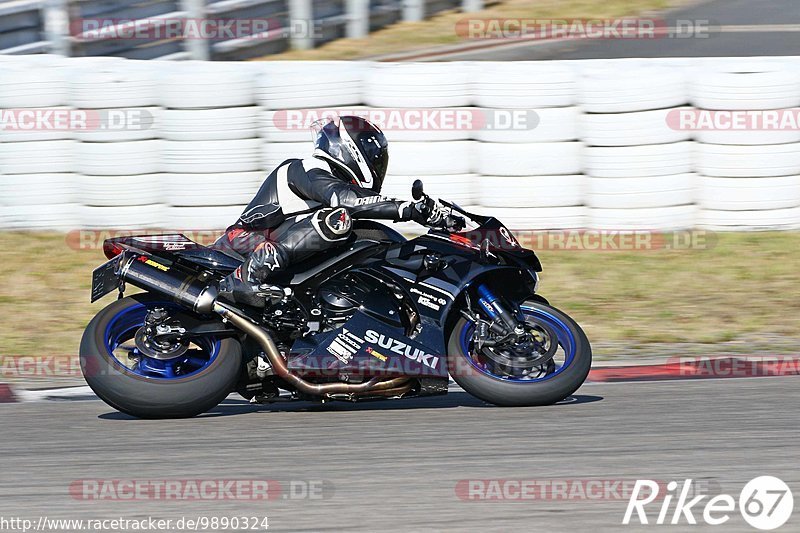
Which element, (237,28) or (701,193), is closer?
(701,193)

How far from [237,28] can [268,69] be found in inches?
229

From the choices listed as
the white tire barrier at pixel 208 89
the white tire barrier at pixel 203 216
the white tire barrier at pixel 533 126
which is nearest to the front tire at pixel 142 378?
the white tire barrier at pixel 203 216

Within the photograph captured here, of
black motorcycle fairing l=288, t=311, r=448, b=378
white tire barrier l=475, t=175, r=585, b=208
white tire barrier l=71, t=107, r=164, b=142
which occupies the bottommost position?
black motorcycle fairing l=288, t=311, r=448, b=378

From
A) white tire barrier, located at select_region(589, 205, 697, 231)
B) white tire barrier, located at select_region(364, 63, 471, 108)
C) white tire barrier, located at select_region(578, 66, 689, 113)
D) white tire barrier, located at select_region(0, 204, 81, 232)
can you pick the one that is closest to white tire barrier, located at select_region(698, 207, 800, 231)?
white tire barrier, located at select_region(589, 205, 697, 231)

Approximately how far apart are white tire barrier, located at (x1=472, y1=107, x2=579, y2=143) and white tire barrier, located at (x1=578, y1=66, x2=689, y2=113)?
0.18 m

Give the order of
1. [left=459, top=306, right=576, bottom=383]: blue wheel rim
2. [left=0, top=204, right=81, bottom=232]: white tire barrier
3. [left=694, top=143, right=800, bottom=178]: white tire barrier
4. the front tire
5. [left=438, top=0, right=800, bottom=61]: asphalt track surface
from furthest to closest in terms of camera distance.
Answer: [left=438, top=0, right=800, bottom=61]: asphalt track surface
[left=0, top=204, right=81, bottom=232]: white tire barrier
[left=694, top=143, right=800, bottom=178]: white tire barrier
[left=459, top=306, right=576, bottom=383]: blue wheel rim
the front tire

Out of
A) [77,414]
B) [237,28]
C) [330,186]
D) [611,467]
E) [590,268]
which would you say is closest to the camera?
[611,467]

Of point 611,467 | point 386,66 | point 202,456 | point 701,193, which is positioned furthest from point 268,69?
point 611,467

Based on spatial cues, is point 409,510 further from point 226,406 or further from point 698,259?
point 698,259

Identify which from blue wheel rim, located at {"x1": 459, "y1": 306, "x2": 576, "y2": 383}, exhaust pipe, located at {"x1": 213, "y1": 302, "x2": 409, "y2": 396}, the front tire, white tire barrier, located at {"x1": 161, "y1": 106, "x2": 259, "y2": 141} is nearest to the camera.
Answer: the front tire

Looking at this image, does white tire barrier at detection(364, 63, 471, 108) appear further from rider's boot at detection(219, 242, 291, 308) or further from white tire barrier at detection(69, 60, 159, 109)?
rider's boot at detection(219, 242, 291, 308)

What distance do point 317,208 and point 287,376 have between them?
879mm

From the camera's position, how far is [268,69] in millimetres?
9609

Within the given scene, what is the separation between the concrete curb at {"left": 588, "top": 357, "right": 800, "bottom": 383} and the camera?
684cm
